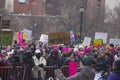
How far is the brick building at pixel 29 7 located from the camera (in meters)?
113

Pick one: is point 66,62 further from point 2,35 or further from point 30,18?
point 30,18

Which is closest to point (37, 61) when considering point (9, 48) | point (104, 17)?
point (9, 48)

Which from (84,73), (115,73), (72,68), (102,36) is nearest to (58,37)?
(102,36)

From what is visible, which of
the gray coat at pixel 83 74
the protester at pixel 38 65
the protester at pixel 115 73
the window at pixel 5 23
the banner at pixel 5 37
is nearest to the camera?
the protester at pixel 115 73

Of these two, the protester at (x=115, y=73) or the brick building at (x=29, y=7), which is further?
the brick building at (x=29, y=7)

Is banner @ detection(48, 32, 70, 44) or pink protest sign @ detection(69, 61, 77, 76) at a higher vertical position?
banner @ detection(48, 32, 70, 44)

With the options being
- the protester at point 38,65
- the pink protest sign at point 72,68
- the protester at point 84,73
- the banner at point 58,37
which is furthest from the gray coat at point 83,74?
the banner at point 58,37

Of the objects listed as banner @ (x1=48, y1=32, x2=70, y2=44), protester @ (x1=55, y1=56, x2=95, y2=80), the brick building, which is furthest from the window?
the brick building

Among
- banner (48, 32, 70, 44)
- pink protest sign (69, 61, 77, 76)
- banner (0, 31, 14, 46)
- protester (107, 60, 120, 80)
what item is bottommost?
pink protest sign (69, 61, 77, 76)

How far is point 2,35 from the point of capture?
1903cm

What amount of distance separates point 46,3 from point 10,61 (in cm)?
10220

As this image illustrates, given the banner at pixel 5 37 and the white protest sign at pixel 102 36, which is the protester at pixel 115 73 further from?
the white protest sign at pixel 102 36

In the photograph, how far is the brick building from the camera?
11288cm

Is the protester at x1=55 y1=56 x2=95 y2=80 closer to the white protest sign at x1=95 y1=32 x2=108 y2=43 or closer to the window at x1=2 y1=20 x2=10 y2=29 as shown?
the window at x1=2 y1=20 x2=10 y2=29
